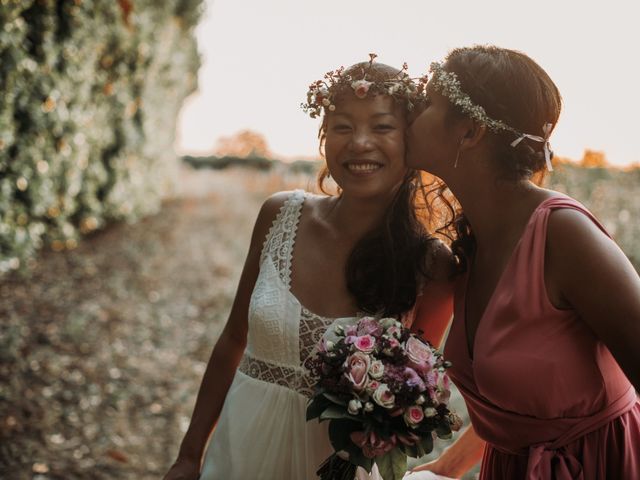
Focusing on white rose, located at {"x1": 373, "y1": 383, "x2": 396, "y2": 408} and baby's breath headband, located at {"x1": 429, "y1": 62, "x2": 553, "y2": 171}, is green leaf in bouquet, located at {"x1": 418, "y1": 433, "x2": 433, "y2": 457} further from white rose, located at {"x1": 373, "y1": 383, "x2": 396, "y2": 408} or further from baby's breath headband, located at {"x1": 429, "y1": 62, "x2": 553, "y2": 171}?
baby's breath headband, located at {"x1": 429, "y1": 62, "x2": 553, "y2": 171}

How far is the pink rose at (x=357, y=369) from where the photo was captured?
6.68 ft

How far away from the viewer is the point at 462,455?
2682mm

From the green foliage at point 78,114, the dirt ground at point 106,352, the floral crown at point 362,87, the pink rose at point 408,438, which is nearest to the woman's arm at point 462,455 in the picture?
the pink rose at point 408,438

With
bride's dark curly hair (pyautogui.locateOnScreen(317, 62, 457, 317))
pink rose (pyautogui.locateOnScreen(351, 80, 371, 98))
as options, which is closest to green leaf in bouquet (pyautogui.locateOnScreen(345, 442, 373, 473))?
bride's dark curly hair (pyautogui.locateOnScreen(317, 62, 457, 317))

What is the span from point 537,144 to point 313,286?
1.02m

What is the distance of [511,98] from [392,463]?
133cm

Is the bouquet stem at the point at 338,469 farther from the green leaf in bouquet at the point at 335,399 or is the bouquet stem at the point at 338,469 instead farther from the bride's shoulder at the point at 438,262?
the bride's shoulder at the point at 438,262

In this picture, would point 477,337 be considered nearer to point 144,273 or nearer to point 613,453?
point 613,453

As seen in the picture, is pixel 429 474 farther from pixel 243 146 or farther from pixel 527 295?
pixel 243 146

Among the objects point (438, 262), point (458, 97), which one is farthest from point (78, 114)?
point (458, 97)

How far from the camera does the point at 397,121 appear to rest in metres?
2.57

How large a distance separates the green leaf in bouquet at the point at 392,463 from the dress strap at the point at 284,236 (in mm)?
Answer: 824

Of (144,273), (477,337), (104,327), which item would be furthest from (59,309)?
(477,337)

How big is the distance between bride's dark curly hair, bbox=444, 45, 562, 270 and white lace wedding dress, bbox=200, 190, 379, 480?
3.02 ft
